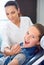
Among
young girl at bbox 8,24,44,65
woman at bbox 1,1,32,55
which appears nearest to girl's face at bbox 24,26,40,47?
young girl at bbox 8,24,44,65

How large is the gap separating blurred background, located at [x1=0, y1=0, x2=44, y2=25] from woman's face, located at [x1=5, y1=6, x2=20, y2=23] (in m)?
0.04

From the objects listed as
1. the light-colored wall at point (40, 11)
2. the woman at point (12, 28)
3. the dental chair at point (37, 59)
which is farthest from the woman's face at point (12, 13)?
the dental chair at point (37, 59)

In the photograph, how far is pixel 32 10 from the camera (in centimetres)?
133

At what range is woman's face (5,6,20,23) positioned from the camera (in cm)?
129

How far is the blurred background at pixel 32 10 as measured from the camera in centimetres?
131

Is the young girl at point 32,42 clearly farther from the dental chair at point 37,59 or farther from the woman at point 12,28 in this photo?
the woman at point 12,28

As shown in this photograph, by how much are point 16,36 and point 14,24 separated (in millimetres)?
100

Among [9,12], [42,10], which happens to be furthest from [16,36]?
[42,10]

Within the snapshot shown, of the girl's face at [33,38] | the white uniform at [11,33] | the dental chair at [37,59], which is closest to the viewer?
the dental chair at [37,59]

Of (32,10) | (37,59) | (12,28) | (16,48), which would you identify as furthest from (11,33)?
(37,59)

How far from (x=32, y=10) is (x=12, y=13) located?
17 centimetres

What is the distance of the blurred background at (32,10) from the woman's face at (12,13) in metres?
0.04

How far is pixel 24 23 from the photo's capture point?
1310 millimetres

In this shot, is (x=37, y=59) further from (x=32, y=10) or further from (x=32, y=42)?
(x=32, y=10)
